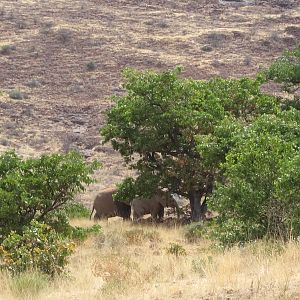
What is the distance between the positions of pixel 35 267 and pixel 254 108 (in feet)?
35.1

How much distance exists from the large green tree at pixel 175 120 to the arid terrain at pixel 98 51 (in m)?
13.2

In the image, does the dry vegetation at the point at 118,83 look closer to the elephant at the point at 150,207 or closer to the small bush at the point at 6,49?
the small bush at the point at 6,49

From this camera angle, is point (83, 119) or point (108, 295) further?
point (83, 119)

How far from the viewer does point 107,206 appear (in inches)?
841

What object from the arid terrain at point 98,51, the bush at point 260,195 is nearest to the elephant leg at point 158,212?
the bush at point 260,195

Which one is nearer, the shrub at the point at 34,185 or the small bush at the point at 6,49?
the shrub at the point at 34,185

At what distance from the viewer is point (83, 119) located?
135 ft

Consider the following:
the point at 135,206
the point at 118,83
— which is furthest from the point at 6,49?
the point at 135,206

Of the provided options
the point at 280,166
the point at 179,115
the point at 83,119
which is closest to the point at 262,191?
the point at 280,166

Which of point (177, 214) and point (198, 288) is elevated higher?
point (198, 288)

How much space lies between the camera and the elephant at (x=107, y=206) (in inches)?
839

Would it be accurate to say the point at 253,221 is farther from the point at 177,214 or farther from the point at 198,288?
the point at 177,214

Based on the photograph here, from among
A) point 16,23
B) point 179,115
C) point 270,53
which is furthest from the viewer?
point 16,23

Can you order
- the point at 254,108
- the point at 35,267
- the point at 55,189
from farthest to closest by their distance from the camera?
the point at 254,108 < the point at 55,189 < the point at 35,267
